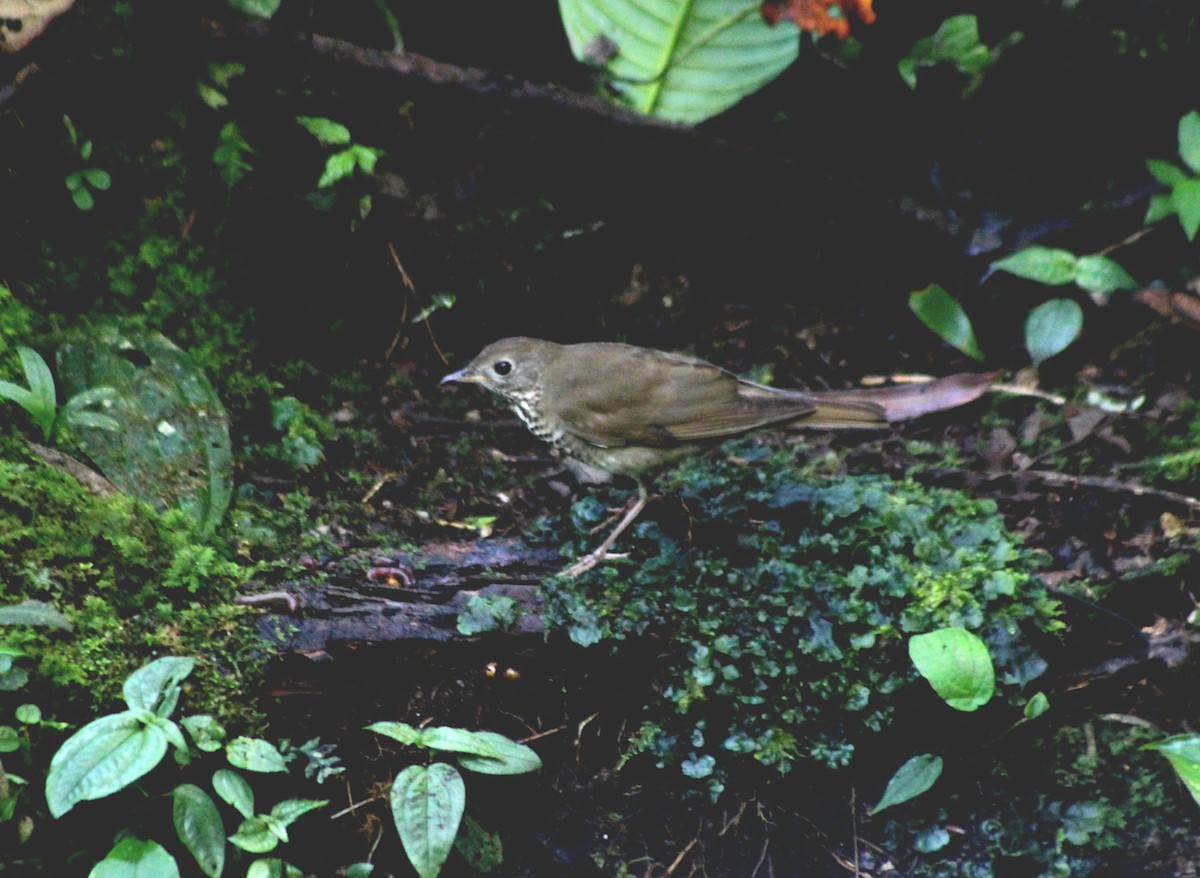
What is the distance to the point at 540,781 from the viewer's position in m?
3.32

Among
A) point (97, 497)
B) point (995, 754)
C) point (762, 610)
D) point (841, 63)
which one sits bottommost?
point (995, 754)

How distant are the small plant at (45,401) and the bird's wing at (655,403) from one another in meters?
1.54

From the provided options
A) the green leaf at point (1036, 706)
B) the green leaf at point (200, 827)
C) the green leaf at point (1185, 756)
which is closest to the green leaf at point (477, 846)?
the green leaf at point (200, 827)

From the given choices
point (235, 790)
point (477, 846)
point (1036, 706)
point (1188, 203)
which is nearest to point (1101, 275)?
point (1188, 203)

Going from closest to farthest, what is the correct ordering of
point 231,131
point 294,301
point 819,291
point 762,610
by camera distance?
point 762,610 → point 231,131 → point 294,301 → point 819,291

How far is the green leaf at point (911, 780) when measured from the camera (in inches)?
134

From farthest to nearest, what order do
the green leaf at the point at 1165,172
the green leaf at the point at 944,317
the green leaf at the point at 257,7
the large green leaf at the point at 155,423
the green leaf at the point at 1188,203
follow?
1. the green leaf at the point at 944,317
2. the green leaf at the point at 1165,172
3. the green leaf at the point at 1188,203
4. the green leaf at the point at 257,7
5. the large green leaf at the point at 155,423

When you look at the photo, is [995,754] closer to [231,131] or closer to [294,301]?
[294,301]

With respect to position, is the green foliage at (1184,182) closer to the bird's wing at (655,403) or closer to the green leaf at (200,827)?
the bird's wing at (655,403)

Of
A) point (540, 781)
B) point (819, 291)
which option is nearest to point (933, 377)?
point (819, 291)

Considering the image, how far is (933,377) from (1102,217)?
1.10m

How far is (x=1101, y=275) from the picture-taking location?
199 inches

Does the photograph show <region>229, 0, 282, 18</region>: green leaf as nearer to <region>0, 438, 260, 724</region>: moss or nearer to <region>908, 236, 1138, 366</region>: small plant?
<region>0, 438, 260, 724</region>: moss

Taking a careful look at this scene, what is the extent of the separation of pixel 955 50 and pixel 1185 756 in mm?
3227
